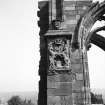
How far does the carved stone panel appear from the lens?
5.86m

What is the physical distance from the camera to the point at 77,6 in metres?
6.66

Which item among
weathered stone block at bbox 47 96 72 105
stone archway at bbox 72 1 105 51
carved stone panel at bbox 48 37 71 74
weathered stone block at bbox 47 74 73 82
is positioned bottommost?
weathered stone block at bbox 47 96 72 105

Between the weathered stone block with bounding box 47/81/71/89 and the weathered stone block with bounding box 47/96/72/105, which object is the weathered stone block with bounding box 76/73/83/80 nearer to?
the weathered stone block with bounding box 47/81/71/89

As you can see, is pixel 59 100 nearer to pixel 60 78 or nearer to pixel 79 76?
pixel 60 78

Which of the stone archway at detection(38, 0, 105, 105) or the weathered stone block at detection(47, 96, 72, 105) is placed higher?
the stone archway at detection(38, 0, 105, 105)

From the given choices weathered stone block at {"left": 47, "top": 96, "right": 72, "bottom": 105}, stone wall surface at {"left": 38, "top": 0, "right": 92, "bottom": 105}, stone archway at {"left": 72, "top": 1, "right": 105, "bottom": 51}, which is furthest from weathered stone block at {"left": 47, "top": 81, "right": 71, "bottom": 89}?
stone archway at {"left": 72, "top": 1, "right": 105, "bottom": 51}

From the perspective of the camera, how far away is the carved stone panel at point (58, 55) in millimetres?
5859

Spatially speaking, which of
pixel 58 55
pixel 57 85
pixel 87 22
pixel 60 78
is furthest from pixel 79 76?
pixel 87 22

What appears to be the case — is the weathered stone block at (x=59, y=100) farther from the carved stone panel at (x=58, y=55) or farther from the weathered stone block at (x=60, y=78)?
the carved stone panel at (x=58, y=55)

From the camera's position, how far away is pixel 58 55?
5945 mm

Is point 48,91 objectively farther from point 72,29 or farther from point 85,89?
point 72,29

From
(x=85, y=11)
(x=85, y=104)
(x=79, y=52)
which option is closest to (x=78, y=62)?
(x=79, y=52)

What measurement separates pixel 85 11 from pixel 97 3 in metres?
0.49

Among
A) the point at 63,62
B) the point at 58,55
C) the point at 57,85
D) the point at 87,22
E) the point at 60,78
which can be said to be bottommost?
the point at 57,85
